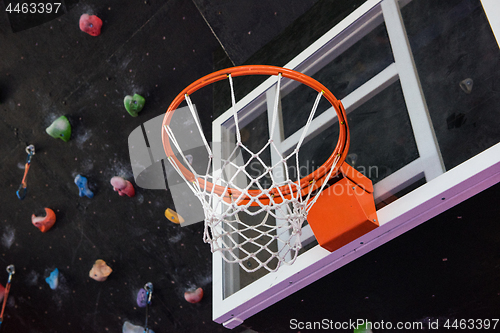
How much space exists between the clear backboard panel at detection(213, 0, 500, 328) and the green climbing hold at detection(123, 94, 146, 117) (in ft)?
3.06

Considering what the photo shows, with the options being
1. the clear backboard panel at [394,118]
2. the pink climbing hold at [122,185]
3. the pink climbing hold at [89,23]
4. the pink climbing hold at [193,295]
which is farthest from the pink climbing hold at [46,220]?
the clear backboard panel at [394,118]

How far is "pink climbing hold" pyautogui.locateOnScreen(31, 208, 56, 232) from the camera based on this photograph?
9.37ft

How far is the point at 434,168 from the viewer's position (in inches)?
54.1

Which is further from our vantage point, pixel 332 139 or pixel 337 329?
pixel 337 329

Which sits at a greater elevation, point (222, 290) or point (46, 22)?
point (46, 22)

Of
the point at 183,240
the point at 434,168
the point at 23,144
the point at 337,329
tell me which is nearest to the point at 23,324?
the point at 23,144

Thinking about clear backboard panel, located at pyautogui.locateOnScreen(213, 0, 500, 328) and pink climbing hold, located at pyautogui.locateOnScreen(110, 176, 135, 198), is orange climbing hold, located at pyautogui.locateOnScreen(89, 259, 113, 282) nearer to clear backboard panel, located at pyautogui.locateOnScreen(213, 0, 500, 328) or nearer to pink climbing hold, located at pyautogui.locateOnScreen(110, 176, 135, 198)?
pink climbing hold, located at pyautogui.locateOnScreen(110, 176, 135, 198)

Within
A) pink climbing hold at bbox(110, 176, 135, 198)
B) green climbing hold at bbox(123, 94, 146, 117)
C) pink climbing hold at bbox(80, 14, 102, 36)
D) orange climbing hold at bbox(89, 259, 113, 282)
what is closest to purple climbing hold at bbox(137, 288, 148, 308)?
orange climbing hold at bbox(89, 259, 113, 282)

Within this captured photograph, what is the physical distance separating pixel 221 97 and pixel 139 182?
0.82 meters

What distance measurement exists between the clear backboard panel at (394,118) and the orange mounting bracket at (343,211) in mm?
53

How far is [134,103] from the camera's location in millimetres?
2584

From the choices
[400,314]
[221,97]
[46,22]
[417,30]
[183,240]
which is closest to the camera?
[417,30]

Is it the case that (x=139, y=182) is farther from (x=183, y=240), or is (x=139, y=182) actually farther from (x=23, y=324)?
(x=23, y=324)

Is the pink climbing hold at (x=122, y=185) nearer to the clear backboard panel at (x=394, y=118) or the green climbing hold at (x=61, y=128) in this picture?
the green climbing hold at (x=61, y=128)
